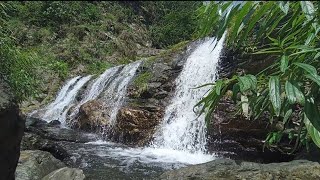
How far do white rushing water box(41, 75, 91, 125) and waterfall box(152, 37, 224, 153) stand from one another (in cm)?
474

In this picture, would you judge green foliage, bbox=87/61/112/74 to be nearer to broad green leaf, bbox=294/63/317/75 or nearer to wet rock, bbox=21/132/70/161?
wet rock, bbox=21/132/70/161

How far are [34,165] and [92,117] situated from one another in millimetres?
5973

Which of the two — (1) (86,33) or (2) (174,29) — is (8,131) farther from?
(2) (174,29)

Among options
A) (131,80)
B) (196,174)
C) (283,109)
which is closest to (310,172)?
(196,174)

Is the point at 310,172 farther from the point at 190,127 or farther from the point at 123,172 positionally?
the point at 190,127

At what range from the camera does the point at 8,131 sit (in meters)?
2.93

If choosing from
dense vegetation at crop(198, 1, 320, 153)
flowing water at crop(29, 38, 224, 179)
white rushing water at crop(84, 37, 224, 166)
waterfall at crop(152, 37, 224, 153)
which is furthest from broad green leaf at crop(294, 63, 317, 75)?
waterfall at crop(152, 37, 224, 153)

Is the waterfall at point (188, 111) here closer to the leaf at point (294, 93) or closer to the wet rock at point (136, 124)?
the wet rock at point (136, 124)

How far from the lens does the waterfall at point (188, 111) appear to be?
891cm

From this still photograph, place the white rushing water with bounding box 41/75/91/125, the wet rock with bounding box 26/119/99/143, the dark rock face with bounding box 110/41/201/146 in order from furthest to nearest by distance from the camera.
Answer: the white rushing water with bounding box 41/75/91/125 → the dark rock face with bounding box 110/41/201/146 → the wet rock with bounding box 26/119/99/143

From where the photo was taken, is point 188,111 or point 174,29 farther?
point 174,29

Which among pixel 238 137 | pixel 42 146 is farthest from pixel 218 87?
pixel 238 137

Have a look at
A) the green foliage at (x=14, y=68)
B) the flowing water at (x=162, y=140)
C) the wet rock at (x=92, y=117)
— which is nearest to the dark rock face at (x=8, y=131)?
the green foliage at (x=14, y=68)

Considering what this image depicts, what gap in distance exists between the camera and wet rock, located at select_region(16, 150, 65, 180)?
472cm
